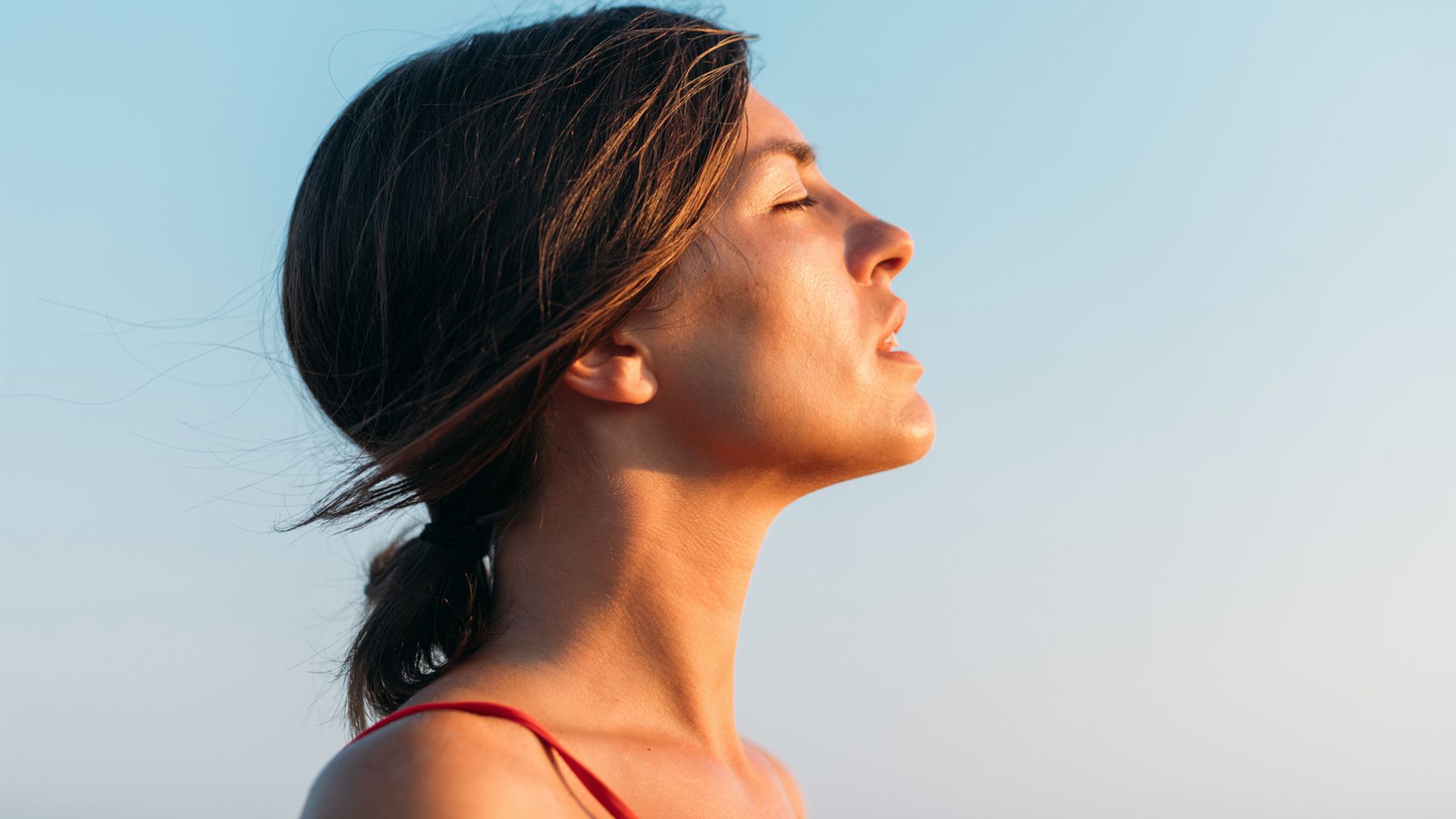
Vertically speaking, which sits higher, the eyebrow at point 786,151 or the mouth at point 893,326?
the eyebrow at point 786,151

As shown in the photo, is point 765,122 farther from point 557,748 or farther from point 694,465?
point 557,748

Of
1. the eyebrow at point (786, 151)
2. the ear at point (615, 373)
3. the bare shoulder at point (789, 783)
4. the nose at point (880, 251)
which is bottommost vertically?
the bare shoulder at point (789, 783)

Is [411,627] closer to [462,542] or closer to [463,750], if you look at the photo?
[462,542]

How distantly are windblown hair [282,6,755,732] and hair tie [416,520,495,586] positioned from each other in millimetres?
19

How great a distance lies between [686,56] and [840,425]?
101cm

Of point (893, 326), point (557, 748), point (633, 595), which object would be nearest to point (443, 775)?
point (557, 748)

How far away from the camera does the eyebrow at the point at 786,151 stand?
9.58ft

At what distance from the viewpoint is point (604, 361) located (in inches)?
106

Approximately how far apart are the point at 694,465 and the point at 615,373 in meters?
0.28

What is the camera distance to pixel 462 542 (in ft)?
10.0

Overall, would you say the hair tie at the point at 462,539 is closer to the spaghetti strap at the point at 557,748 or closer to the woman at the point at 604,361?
the woman at the point at 604,361

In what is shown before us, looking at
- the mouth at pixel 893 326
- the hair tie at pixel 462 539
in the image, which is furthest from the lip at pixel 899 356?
the hair tie at pixel 462 539

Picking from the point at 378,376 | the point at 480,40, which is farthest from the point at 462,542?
the point at 480,40

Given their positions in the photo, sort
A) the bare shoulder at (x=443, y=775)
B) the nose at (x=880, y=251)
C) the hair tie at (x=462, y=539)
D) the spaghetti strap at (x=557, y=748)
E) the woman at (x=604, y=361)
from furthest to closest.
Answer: the hair tie at (x=462, y=539) → the nose at (x=880, y=251) → the woman at (x=604, y=361) → the spaghetti strap at (x=557, y=748) → the bare shoulder at (x=443, y=775)
